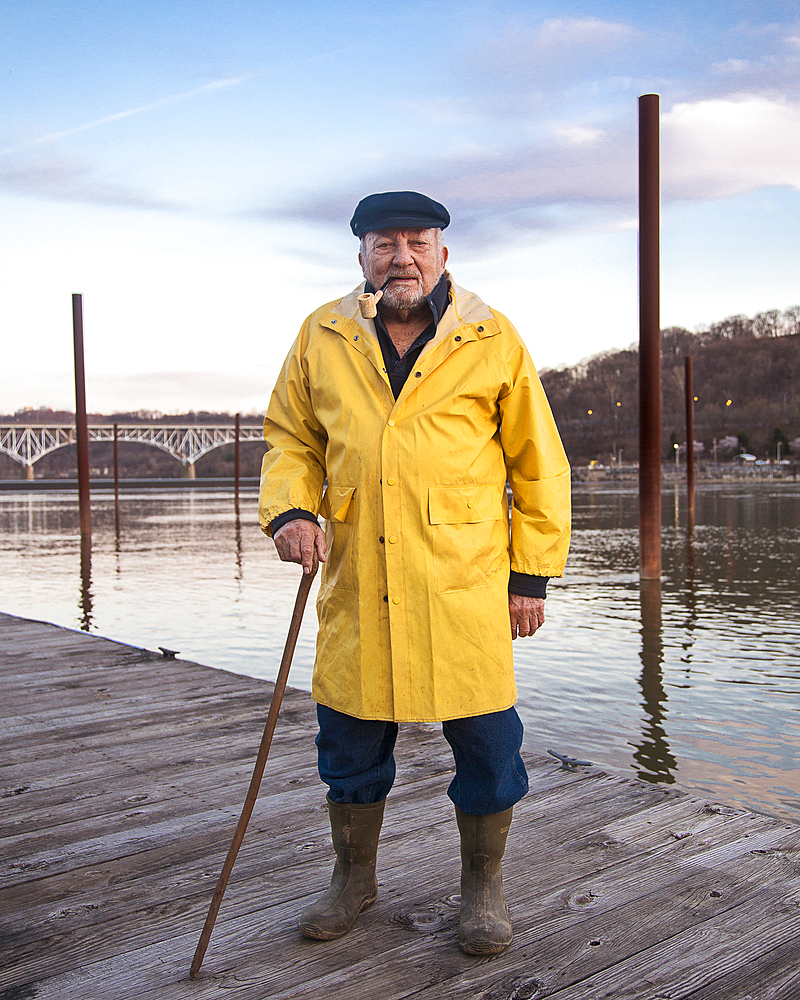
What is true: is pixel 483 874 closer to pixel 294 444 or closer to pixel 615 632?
pixel 294 444

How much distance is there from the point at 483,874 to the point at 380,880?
0.43 metres

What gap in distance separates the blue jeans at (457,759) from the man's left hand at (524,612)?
21 centimetres

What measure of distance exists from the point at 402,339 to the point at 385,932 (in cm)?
152

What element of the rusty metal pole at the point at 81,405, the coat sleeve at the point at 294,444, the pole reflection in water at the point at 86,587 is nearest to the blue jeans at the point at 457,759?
the coat sleeve at the point at 294,444

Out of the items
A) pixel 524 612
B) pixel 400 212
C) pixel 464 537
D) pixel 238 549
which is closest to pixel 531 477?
pixel 464 537

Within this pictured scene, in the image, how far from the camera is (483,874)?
2.27m

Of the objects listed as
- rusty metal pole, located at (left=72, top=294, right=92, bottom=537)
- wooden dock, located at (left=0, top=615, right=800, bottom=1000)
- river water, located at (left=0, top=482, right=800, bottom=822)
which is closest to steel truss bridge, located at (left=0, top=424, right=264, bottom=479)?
rusty metal pole, located at (left=72, top=294, right=92, bottom=537)

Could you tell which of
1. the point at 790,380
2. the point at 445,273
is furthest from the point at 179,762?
the point at 790,380

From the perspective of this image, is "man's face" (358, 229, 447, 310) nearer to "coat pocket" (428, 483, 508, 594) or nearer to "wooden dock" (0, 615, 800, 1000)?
"coat pocket" (428, 483, 508, 594)

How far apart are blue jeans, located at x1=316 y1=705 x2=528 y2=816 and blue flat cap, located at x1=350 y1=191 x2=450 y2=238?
1.24 meters

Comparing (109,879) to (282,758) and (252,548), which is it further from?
(252,548)

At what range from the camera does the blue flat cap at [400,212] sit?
224cm

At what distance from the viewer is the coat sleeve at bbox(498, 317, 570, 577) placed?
7.49ft

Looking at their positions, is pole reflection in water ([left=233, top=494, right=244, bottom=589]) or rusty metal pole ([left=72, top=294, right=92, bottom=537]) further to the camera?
rusty metal pole ([left=72, top=294, right=92, bottom=537])
